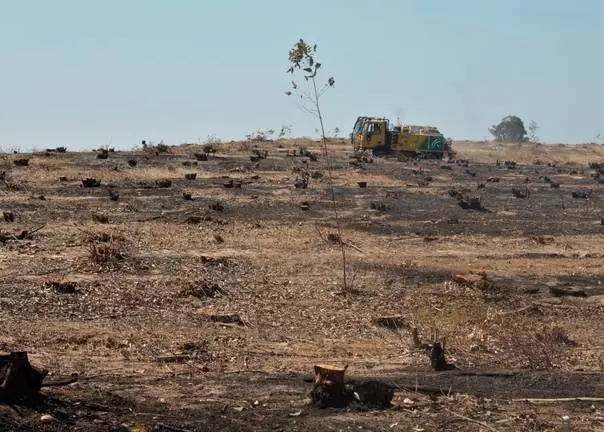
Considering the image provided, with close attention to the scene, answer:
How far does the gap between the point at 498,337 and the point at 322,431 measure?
572cm

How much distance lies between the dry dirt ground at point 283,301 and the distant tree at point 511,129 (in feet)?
241

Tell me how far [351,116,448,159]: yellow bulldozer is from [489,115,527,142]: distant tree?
2159 inches

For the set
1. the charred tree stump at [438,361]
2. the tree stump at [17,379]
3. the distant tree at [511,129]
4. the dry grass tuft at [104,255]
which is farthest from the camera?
the distant tree at [511,129]

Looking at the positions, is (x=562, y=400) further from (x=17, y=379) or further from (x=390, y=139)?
(x=390, y=139)

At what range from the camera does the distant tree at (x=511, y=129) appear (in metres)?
101

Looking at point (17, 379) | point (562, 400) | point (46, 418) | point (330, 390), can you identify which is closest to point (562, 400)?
point (562, 400)

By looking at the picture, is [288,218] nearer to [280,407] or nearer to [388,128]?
[280,407]

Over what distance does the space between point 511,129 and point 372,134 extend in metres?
58.8

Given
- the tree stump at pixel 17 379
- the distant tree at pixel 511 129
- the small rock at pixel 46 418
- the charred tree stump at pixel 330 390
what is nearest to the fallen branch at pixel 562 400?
the charred tree stump at pixel 330 390

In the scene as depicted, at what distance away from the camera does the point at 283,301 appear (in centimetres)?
1315

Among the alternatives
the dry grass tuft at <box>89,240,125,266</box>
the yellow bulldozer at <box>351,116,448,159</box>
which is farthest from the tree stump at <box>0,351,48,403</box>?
the yellow bulldozer at <box>351,116,448,159</box>

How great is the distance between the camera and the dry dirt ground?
7059mm

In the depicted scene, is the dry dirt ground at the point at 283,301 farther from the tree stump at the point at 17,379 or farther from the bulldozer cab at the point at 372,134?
the bulldozer cab at the point at 372,134

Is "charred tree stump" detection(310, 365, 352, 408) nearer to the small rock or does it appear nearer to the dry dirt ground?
the dry dirt ground
